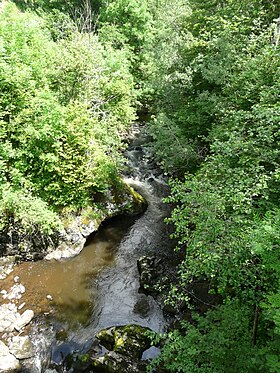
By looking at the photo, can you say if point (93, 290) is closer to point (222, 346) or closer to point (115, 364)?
point (115, 364)

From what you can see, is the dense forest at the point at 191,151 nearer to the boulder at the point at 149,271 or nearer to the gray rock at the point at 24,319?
the boulder at the point at 149,271

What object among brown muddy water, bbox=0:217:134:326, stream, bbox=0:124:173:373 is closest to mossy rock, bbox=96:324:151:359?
stream, bbox=0:124:173:373

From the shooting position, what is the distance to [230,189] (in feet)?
17.4

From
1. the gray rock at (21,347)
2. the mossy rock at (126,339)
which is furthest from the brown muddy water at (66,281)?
the mossy rock at (126,339)

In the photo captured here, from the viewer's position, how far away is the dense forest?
4.95 m

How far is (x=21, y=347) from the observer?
7816mm

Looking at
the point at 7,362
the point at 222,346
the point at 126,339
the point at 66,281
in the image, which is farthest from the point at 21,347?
the point at 222,346

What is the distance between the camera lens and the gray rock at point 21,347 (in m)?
7.63

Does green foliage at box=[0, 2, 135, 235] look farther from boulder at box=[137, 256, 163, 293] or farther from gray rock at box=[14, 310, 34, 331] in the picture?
boulder at box=[137, 256, 163, 293]

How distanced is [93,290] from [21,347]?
8.71 ft

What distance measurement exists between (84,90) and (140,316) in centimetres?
987

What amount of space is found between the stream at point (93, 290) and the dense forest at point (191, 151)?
1.19 metres

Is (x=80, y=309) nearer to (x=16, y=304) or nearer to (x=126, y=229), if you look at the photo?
(x=16, y=304)

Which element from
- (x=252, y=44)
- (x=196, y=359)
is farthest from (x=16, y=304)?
(x=252, y=44)
